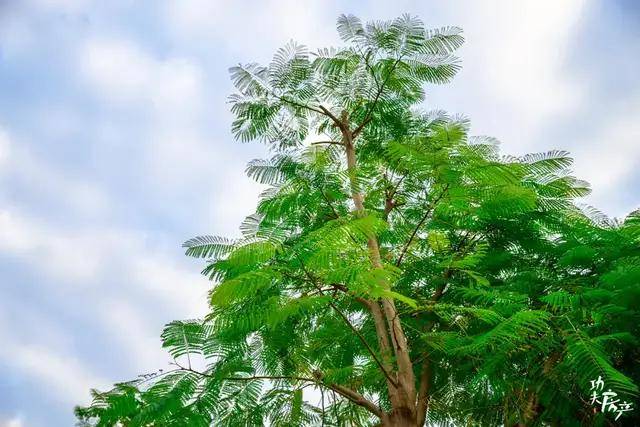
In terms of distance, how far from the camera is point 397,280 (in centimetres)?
476

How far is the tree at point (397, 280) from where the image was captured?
2.96 m

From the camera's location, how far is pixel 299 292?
4316mm

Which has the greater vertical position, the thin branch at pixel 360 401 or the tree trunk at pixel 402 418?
the thin branch at pixel 360 401

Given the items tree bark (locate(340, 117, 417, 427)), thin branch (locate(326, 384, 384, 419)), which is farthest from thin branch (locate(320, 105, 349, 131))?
thin branch (locate(326, 384, 384, 419))

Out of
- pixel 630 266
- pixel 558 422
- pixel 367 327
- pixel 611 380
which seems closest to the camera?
pixel 611 380

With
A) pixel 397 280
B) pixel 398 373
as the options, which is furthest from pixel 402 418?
pixel 397 280

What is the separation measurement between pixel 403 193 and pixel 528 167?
1.37 m

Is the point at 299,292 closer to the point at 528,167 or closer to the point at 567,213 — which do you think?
the point at 528,167

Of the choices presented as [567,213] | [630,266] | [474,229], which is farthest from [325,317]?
[630,266]

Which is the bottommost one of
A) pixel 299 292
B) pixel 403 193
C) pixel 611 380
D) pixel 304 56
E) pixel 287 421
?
pixel 611 380

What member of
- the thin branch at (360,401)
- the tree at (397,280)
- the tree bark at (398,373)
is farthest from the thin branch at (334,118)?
the thin branch at (360,401)

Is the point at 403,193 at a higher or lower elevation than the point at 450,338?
higher

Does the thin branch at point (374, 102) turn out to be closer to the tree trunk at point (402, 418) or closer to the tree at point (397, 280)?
the tree at point (397, 280)

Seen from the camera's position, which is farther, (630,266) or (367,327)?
(367,327)
